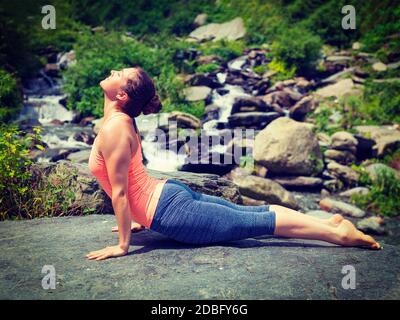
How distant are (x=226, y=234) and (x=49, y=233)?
184 cm

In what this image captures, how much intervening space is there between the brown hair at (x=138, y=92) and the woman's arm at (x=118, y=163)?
0.21m

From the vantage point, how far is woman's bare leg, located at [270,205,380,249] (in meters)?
3.38

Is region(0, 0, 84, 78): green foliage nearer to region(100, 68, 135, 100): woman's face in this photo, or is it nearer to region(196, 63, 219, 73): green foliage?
region(196, 63, 219, 73): green foliage

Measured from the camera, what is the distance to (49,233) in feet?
12.8

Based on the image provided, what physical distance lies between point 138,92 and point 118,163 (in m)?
0.62

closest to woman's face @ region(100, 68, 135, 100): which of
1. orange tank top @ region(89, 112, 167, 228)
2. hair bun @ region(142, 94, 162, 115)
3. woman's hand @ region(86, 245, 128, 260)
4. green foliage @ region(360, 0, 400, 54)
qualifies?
hair bun @ region(142, 94, 162, 115)

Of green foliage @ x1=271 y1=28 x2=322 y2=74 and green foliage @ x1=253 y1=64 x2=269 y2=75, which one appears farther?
green foliage @ x1=253 y1=64 x2=269 y2=75

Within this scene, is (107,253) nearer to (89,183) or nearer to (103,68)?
(89,183)

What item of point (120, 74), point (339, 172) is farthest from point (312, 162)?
point (120, 74)

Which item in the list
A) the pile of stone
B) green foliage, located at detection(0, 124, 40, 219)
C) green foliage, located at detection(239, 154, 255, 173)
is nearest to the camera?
green foliage, located at detection(0, 124, 40, 219)

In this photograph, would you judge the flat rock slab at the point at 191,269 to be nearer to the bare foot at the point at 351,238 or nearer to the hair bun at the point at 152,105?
the bare foot at the point at 351,238

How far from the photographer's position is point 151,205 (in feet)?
10.7

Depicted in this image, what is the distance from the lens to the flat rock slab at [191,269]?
2.57 m
